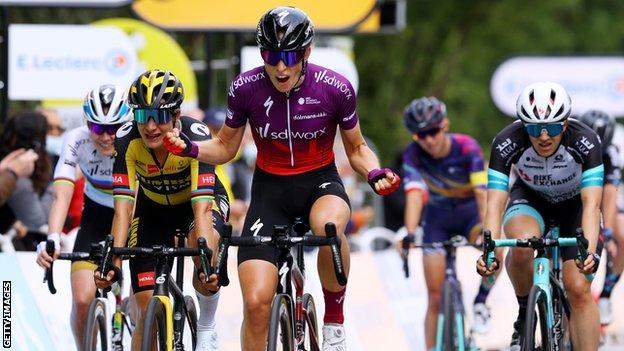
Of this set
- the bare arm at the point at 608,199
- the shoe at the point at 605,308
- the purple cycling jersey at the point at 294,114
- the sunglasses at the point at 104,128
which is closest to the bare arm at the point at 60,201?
the sunglasses at the point at 104,128

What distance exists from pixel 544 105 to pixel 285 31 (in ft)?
6.30

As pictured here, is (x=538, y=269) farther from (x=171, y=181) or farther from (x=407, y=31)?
(x=407, y=31)

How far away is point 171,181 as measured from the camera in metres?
9.87

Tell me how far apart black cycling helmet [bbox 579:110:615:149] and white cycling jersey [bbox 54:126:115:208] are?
437 centimetres

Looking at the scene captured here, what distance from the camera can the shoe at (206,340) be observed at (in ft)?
32.7

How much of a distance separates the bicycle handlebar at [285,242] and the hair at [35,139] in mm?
4126

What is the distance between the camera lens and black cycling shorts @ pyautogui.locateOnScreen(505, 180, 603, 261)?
35.0 feet

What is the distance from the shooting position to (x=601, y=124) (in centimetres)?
1330

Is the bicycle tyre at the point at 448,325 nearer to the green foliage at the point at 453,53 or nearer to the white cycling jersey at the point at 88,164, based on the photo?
the white cycling jersey at the point at 88,164

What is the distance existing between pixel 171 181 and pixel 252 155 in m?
7.14

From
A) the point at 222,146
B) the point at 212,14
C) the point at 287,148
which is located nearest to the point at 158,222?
the point at 222,146

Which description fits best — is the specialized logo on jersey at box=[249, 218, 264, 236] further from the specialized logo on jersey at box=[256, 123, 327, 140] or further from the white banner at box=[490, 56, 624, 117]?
the white banner at box=[490, 56, 624, 117]

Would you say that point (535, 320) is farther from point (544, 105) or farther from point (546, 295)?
point (544, 105)

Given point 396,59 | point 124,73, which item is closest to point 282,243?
point 124,73
